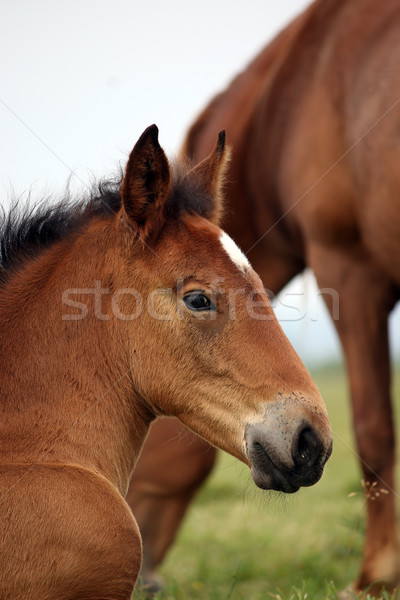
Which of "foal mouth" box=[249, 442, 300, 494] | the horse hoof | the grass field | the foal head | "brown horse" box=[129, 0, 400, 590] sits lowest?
the grass field

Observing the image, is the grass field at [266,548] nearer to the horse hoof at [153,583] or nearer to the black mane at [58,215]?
the horse hoof at [153,583]

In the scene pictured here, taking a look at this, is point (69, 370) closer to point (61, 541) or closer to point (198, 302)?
point (198, 302)

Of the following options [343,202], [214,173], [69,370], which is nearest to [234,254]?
[214,173]

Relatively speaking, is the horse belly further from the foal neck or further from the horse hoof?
the horse hoof

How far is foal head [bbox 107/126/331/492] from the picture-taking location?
9.41 ft

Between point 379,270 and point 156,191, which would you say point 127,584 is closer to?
point 156,191

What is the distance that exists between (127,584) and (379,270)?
9.63 ft

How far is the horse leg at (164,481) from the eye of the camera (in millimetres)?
5031

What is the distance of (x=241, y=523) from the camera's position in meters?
6.91

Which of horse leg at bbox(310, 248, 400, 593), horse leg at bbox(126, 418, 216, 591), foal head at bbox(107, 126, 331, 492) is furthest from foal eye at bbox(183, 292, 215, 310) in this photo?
horse leg at bbox(126, 418, 216, 591)

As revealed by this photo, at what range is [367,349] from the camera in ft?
15.7

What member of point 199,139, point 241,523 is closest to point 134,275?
point 199,139

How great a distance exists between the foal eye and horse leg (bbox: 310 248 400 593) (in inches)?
81.4

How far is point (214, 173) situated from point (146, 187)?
21.6 inches
